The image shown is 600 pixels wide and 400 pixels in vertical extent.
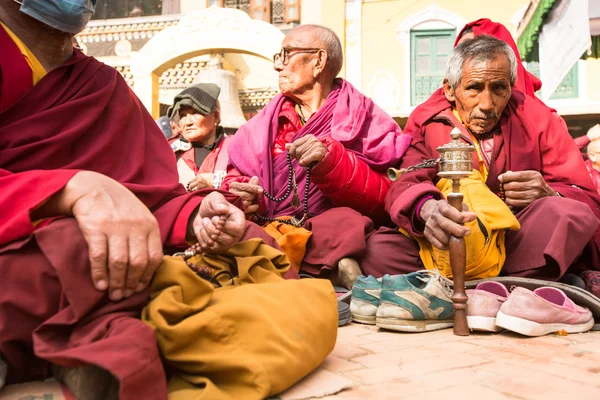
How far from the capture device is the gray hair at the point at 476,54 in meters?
3.29

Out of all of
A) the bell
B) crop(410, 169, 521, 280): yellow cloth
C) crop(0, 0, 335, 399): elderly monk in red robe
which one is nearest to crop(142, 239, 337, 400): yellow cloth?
crop(0, 0, 335, 399): elderly monk in red robe

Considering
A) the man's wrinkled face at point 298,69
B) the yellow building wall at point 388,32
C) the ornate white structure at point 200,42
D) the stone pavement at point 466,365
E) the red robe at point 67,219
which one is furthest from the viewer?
the yellow building wall at point 388,32

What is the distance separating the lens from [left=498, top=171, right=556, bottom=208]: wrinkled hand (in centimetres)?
307

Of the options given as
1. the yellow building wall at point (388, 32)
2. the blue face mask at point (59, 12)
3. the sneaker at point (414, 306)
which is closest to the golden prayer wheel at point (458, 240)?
the sneaker at point (414, 306)

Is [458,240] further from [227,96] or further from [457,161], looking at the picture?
[227,96]

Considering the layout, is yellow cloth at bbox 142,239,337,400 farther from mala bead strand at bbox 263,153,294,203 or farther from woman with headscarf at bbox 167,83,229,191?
woman with headscarf at bbox 167,83,229,191

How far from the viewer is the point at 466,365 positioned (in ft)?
6.37

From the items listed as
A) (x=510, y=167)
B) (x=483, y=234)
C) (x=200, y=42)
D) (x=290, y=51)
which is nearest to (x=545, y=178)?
(x=510, y=167)

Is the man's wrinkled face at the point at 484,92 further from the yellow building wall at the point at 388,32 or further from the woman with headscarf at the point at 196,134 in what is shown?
the yellow building wall at the point at 388,32

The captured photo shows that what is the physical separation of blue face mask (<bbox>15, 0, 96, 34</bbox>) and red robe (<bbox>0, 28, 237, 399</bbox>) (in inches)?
5.0

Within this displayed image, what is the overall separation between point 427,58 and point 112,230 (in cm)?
1199

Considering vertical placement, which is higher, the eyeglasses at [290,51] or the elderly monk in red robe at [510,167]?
the eyeglasses at [290,51]

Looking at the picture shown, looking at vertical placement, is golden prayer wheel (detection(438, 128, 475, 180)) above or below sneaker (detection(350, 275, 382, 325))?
above

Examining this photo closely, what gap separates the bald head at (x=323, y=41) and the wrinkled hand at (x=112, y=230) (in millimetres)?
2566
